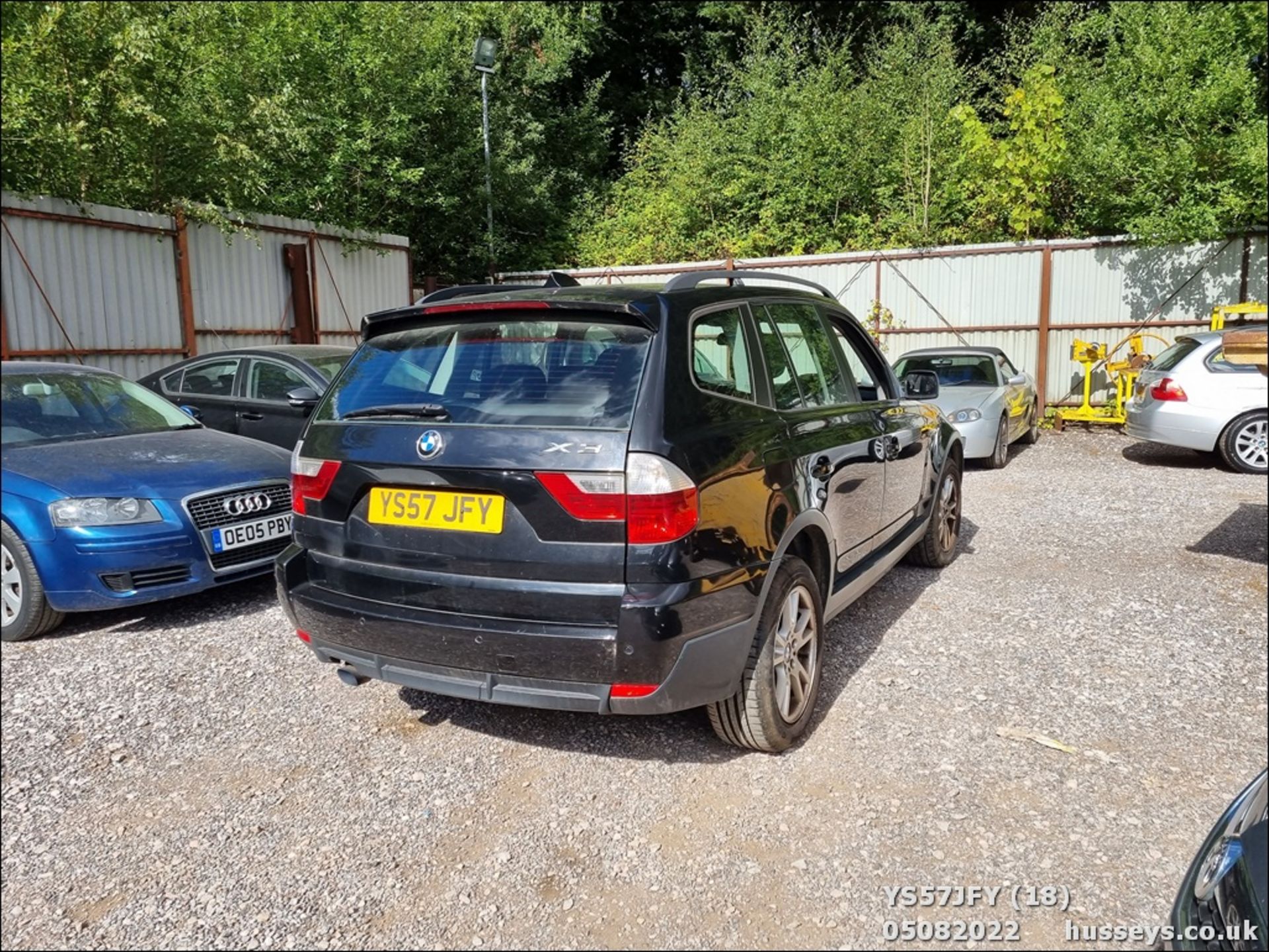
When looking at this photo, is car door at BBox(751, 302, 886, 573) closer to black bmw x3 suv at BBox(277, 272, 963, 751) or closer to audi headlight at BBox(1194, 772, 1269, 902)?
black bmw x3 suv at BBox(277, 272, 963, 751)

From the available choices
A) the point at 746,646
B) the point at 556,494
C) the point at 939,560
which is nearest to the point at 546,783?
the point at 746,646

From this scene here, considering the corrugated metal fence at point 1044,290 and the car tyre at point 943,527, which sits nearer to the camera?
the car tyre at point 943,527

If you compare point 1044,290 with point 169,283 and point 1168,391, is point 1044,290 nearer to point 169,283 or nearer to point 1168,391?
point 1168,391

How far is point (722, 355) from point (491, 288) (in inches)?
35.5

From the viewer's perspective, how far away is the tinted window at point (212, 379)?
7012 mm

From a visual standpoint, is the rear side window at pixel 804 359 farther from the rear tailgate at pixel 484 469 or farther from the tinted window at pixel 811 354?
the rear tailgate at pixel 484 469

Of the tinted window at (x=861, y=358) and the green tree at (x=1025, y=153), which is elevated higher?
the green tree at (x=1025, y=153)

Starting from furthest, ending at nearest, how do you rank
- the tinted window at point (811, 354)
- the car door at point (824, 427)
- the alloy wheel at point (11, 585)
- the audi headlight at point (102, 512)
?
the tinted window at point (811, 354) < the car door at point (824, 427) < the audi headlight at point (102, 512) < the alloy wheel at point (11, 585)

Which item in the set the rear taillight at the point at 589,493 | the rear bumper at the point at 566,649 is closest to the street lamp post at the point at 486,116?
the rear bumper at the point at 566,649

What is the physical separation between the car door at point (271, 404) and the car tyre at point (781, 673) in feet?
14.9

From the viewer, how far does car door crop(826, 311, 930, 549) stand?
4125mm

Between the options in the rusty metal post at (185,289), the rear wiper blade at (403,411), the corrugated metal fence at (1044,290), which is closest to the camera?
the rear wiper blade at (403,411)

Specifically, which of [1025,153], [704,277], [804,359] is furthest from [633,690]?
[1025,153]

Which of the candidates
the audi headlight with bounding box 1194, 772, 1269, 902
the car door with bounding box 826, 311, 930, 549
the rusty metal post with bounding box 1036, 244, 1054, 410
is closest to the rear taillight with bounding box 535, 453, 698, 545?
the audi headlight with bounding box 1194, 772, 1269, 902
